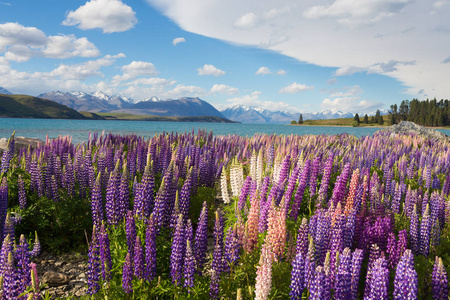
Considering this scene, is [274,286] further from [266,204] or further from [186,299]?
[266,204]

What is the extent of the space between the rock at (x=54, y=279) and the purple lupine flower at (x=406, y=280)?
19.3 feet

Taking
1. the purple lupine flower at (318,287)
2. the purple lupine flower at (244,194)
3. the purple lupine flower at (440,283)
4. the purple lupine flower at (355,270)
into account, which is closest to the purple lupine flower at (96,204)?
the purple lupine flower at (244,194)

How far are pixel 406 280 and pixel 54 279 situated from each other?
20.0 feet

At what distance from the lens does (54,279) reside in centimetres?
584

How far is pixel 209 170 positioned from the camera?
33.8 ft

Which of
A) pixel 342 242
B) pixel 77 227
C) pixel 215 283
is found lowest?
pixel 77 227

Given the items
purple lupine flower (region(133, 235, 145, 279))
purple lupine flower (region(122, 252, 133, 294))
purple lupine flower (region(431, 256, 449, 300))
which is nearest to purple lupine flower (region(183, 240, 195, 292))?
purple lupine flower (region(133, 235, 145, 279))

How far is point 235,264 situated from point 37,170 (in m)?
6.12

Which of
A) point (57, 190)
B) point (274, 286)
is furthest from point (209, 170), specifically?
point (274, 286)

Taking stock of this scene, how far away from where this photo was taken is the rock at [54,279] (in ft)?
19.1

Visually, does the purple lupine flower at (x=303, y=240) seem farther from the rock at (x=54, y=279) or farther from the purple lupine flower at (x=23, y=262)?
the rock at (x=54, y=279)

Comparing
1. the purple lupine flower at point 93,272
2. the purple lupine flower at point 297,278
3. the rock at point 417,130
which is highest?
the rock at point 417,130

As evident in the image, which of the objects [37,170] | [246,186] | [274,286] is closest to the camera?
[274,286]

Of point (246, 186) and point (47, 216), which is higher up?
point (246, 186)
